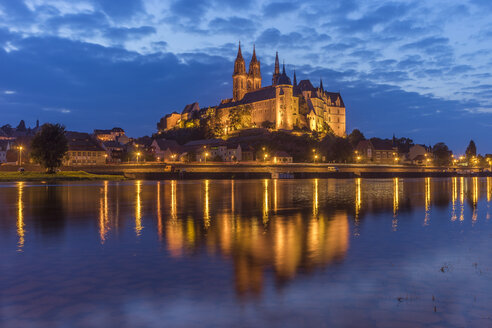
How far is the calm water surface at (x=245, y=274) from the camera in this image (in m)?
8.12

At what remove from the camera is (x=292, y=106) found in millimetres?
169875

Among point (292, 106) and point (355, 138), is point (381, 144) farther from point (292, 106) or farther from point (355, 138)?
point (292, 106)

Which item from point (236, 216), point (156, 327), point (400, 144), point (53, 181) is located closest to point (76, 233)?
point (236, 216)

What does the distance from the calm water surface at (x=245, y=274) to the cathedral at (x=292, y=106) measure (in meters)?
147

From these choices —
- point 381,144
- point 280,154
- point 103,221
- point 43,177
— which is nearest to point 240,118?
point 280,154

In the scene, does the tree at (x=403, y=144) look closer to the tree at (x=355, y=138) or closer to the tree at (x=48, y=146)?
the tree at (x=355, y=138)

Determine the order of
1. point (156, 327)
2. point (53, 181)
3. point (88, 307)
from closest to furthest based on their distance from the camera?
point (156, 327)
point (88, 307)
point (53, 181)

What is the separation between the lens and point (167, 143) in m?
150

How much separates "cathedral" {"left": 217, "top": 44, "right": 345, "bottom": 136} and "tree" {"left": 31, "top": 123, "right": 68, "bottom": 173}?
103764 mm

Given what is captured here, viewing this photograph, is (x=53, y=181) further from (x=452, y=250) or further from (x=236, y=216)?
(x=452, y=250)

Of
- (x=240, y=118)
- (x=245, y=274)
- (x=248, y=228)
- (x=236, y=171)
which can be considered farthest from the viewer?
(x=240, y=118)

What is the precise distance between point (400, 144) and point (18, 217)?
18727 centimetres

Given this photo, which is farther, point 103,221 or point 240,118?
point 240,118

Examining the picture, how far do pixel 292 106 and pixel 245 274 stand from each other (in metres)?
162
